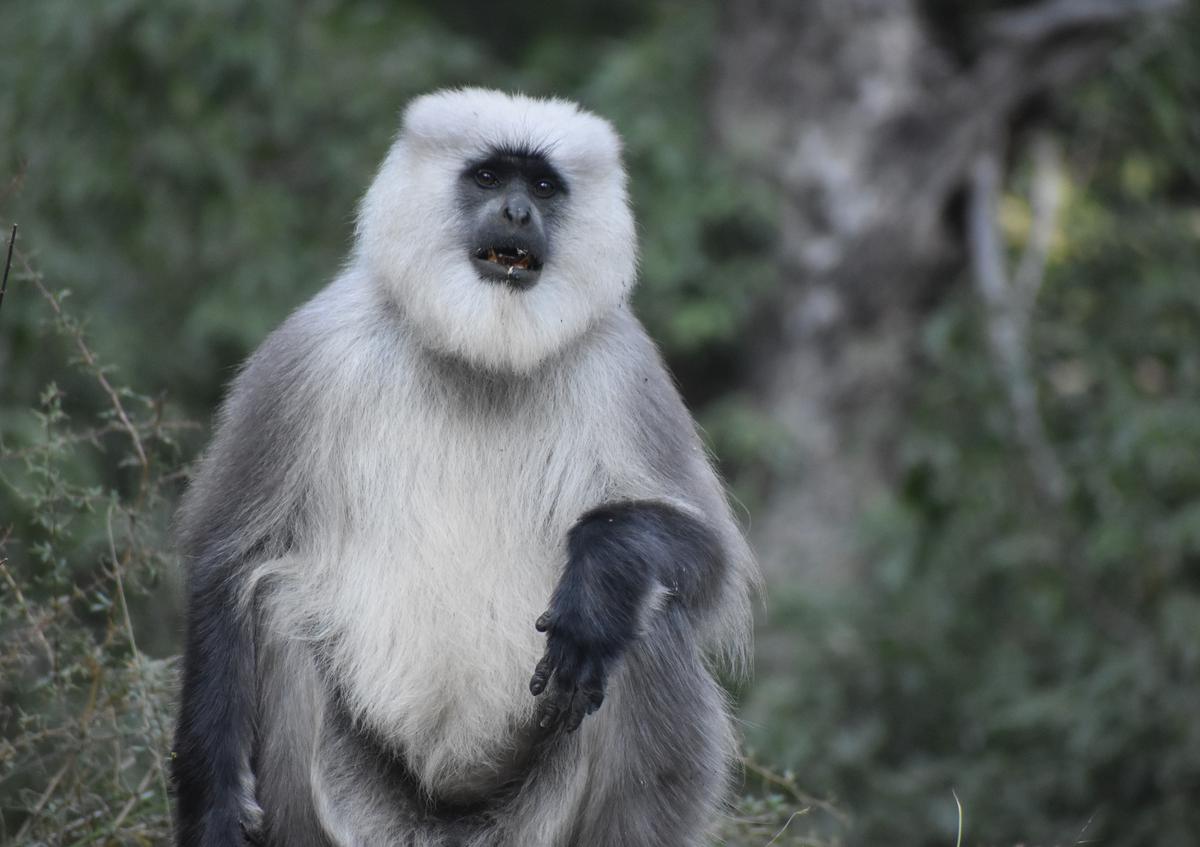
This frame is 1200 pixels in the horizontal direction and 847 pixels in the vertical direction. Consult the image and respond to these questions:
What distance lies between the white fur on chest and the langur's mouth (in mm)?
329

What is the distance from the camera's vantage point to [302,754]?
3906 millimetres

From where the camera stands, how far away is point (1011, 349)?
7.97 meters

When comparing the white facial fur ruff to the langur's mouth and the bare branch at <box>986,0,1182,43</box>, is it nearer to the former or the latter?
the langur's mouth

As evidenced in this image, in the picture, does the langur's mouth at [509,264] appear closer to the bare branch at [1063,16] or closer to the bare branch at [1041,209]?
the bare branch at [1041,209]

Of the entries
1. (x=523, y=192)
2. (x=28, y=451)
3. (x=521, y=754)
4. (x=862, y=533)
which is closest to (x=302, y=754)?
(x=521, y=754)

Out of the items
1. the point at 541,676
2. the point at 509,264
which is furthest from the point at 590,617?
the point at 509,264

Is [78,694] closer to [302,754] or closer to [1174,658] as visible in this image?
[302,754]

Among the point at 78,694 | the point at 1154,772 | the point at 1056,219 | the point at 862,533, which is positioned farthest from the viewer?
the point at 1056,219

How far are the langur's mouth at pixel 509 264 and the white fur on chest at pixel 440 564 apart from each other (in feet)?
1.08

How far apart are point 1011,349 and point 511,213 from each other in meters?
4.56

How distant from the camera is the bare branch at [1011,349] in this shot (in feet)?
25.5

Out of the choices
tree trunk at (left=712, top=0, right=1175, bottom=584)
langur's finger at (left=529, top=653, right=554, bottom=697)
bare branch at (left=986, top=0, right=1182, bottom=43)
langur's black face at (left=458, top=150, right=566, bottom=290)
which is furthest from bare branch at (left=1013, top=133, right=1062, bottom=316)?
langur's finger at (left=529, top=653, right=554, bottom=697)

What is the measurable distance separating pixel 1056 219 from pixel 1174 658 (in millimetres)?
2698

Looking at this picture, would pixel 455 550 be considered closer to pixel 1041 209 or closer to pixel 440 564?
pixel 440 564
